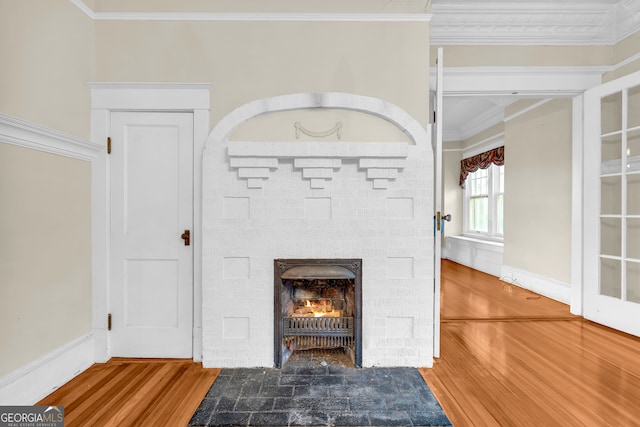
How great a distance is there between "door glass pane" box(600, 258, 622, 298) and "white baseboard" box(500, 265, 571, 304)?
23.9 inches

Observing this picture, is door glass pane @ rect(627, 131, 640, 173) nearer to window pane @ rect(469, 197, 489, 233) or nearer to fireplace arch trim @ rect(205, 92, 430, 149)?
fireplace arch trim @ rect(205, 92, 430, 149)

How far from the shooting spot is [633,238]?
2.51m

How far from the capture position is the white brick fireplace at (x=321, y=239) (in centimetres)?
204

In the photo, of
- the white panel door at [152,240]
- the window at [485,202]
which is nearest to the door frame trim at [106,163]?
the white panel door at [152,240]

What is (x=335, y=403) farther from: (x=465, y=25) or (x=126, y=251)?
(x=465, y=25)

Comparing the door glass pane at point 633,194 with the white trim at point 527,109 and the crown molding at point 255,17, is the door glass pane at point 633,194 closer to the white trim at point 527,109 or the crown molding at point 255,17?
the white trim at point 527,109

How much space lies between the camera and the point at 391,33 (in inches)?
83.0

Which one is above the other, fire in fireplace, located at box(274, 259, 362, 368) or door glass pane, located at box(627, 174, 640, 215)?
door glass pane, located at box(627, 174, 640, 215)

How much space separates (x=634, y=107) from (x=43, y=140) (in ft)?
14.3

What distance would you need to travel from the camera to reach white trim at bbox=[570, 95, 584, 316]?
2887mm

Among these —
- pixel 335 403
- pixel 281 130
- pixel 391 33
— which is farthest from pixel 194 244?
pixel 391 33

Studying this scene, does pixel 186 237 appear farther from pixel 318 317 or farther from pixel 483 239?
pixel 483 239

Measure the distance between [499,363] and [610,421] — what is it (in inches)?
23.7

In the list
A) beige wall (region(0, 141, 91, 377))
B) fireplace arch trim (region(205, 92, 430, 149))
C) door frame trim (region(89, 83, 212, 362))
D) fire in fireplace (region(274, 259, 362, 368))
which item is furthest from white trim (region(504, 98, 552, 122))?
beige wall (region(0, 141, 91, 377))
